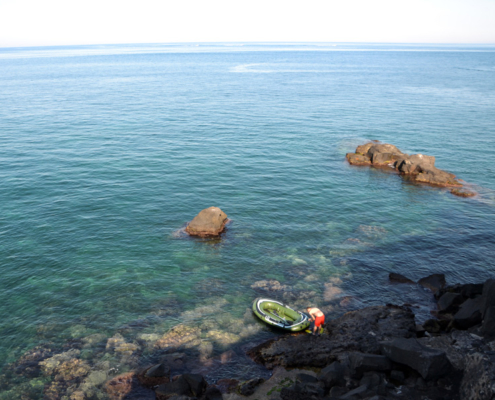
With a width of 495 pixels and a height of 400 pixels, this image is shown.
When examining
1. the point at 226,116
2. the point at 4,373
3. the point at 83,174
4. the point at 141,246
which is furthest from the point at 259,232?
the point at 226,116

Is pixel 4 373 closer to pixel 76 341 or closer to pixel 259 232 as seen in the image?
pixel 76 341

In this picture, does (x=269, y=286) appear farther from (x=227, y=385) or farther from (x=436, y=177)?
(x=436, y=177)

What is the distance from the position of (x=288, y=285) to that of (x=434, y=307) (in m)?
11.0

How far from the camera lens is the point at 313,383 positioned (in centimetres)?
2008

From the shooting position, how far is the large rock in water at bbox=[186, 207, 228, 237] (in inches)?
1540

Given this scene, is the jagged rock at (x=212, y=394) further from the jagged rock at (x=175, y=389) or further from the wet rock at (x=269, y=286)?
the wet rock at (x=269, y=286)

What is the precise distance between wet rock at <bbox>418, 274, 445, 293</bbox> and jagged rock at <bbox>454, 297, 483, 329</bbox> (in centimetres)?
551

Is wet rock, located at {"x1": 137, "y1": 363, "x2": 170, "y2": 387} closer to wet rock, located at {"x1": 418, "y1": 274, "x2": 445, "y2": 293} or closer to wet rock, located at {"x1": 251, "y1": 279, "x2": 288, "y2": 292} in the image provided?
wet rock, located at {"x1": 251, "y1": 279, "x2": 288, "y2": 292}

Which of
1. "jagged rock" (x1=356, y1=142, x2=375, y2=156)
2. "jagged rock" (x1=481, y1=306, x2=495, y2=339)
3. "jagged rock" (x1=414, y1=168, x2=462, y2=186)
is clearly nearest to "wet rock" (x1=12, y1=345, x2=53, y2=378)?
"jagged rock" (x1=481, y1=306, x2=495, y2=339)

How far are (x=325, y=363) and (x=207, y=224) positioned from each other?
1975 cm

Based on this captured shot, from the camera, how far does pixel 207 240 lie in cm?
3856

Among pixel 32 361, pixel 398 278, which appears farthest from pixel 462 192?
pixel 32 361

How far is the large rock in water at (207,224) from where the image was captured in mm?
39125

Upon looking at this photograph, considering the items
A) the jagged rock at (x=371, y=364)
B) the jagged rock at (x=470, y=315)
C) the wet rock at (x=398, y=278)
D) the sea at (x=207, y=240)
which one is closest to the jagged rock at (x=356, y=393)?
the jagged rock at (x=371, y=364)
